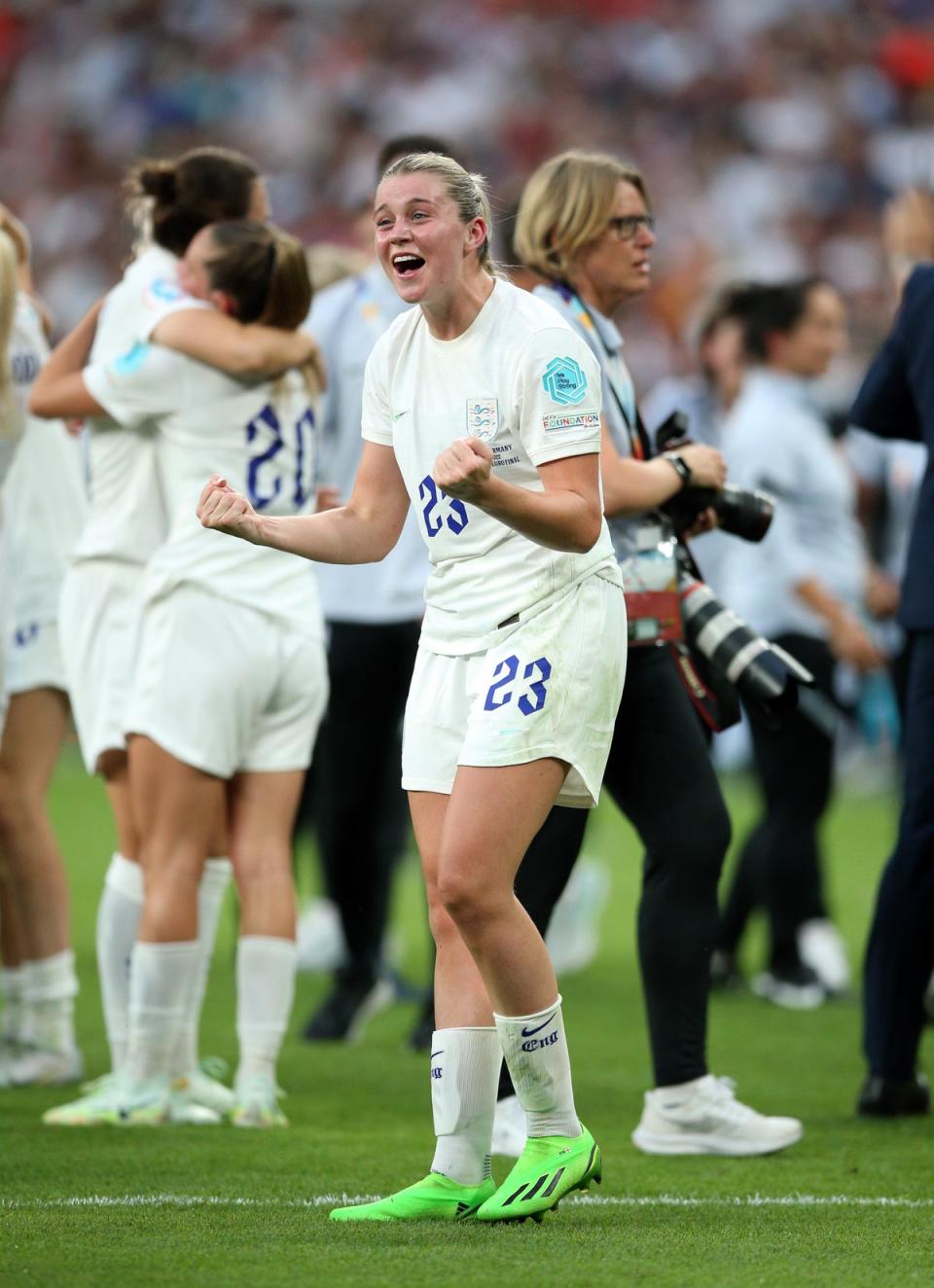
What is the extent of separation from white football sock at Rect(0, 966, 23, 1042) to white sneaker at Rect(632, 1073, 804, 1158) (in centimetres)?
199

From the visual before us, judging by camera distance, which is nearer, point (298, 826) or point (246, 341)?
point (246, 341)

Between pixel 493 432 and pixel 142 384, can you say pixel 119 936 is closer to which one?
pixel 142 384

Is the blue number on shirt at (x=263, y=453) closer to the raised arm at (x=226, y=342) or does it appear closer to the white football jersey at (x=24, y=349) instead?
the raised arm at (x=226, y=342)

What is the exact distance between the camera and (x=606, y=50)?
19000 mm

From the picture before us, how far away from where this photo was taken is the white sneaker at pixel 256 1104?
4957mm

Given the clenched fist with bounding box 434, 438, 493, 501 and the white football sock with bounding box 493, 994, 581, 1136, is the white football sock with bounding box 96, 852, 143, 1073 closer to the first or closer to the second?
the white football sock with bounding box 493, 994, 581, 1136

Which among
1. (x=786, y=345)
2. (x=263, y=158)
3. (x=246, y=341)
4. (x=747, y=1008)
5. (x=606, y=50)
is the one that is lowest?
(x=747, y=1008)

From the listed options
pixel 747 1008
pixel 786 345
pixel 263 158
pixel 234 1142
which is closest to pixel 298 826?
pixel 747 1008

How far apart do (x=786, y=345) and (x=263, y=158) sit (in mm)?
11232

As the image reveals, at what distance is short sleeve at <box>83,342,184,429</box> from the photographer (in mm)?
4961

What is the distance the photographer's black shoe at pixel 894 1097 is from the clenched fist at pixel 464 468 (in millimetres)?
2529

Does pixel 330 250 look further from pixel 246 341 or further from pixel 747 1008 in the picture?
pixel 747 1008

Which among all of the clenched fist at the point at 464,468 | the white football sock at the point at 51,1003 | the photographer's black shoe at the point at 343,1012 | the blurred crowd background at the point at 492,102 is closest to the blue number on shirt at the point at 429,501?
the clenched fist at the point at 464,468

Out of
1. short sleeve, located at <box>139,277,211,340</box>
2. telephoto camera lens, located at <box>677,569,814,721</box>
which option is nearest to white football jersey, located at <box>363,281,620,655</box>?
telephoto camera lens, located at <box>677,569,814,721</box>
